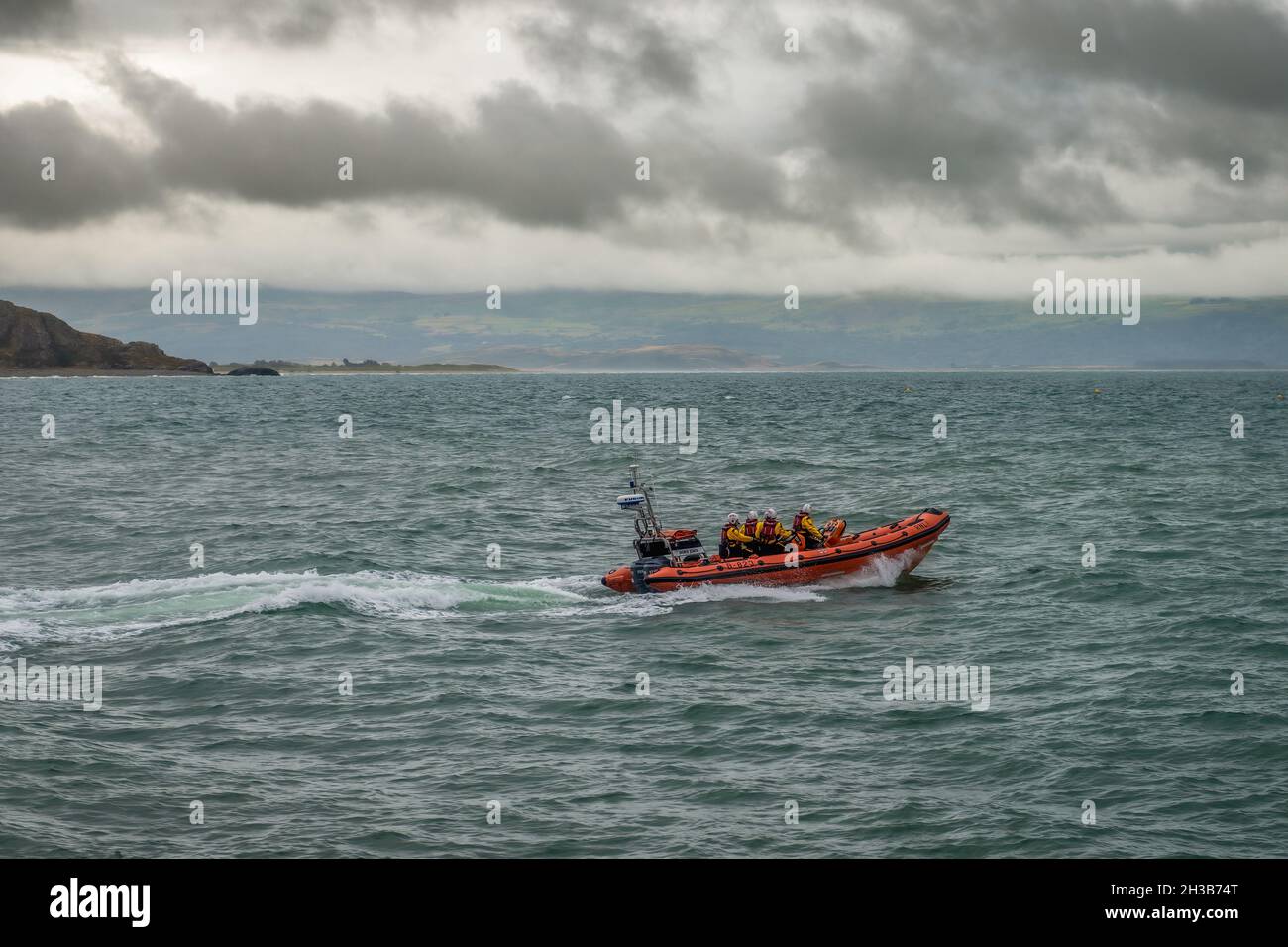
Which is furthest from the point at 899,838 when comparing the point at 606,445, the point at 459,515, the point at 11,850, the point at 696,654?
the point at 606,445

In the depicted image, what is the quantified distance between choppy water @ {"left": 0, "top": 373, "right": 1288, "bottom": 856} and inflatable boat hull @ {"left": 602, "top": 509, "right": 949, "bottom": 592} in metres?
0.58

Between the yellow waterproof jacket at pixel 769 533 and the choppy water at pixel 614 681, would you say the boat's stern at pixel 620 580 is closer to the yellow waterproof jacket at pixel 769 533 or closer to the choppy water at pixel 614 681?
the choppy water at pixel 614 681

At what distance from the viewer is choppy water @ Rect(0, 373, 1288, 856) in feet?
48.1

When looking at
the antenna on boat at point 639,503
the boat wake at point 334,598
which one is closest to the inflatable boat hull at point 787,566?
the boat wake at point 334,598

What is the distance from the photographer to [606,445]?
2793 inches

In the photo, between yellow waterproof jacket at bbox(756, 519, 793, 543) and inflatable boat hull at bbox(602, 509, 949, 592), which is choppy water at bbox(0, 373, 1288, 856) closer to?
inflatable boat hull at bbox(602, 509, 949, 592)

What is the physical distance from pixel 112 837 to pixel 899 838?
9230mm

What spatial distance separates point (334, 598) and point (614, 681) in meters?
8.51

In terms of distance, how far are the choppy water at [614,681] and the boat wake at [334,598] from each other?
117 millimetres

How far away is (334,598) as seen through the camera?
87.0 ft

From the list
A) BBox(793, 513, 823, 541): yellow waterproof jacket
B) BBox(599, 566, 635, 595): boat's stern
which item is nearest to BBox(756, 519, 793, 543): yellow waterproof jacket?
BBox(793, 513, 823, 541): yellow waterproof jacket

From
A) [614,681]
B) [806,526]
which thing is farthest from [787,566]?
[614,681]

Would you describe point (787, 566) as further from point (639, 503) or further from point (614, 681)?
point (614, 681)
